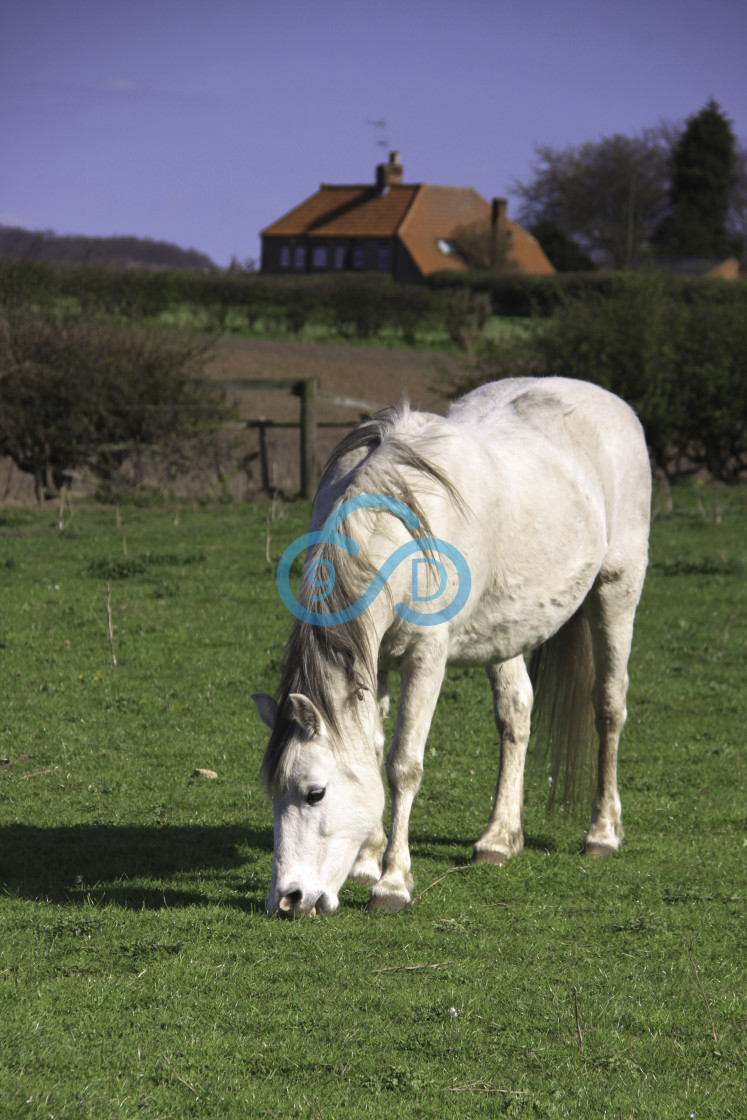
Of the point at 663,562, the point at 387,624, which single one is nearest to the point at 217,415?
the point at 663,562

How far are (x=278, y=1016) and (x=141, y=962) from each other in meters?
0.62

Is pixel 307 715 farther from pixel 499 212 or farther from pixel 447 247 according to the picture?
pixel 499 212

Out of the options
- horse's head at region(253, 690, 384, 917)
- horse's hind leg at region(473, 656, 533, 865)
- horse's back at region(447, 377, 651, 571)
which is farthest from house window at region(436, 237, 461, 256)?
horse's head at region(253, 690, 384, 917)

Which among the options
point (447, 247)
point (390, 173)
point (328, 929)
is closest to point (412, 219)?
point (447, 247)

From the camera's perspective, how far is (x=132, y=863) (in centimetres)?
486

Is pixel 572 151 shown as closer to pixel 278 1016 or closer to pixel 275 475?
pixel 275 475

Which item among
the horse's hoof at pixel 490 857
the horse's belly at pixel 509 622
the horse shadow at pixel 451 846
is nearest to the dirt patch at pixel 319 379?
the horse shadow at pixel 451 846

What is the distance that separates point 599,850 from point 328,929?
1784mm

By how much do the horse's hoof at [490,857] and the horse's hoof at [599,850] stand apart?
18.8 inches

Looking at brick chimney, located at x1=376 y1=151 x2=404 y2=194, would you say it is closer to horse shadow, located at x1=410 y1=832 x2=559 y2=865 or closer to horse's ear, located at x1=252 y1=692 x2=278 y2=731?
horse shadow, located at x1=410 y1=832 x2=559 y2=865

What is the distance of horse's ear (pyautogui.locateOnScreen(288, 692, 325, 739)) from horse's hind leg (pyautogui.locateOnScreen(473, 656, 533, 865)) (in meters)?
1.64

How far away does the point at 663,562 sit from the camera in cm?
1250

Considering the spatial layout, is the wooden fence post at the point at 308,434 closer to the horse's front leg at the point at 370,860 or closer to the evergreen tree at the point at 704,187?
the horse's front leg at the point at 370,860

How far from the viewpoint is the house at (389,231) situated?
185ft
